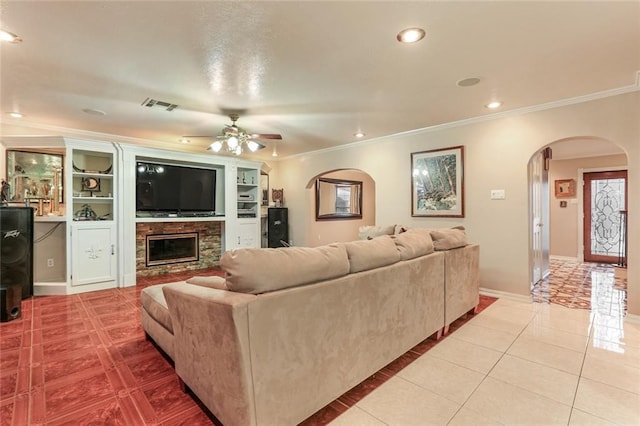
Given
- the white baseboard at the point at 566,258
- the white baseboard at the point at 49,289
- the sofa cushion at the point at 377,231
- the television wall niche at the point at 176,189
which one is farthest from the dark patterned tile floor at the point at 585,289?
the white baseboard at the point at 49,289

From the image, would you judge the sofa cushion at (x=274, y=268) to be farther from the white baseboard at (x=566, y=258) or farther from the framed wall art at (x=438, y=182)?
the white baseboard at (x=566, y=258)

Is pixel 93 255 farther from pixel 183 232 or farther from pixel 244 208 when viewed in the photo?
pixel 244 208

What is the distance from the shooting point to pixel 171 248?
5914 millimetres

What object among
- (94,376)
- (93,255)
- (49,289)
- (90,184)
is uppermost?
(90,184)

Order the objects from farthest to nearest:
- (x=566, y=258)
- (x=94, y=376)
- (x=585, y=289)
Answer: (x=566, y=258), (x=585, y=289), (x=94, y=376)

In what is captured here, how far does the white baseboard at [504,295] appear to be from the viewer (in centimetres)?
396

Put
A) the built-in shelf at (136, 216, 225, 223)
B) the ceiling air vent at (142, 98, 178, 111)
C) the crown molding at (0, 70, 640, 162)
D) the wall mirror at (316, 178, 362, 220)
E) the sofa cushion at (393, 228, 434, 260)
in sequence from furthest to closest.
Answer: the wall mirror at (316, 178, 362, 220), the built-in shelf at (136, 216, 225, 223), the ceiling air vent at (142, 98, 178, 111), the crown molding at (0, 70, 640, 162), the sofa cushion at (393, 228, 434, 260)

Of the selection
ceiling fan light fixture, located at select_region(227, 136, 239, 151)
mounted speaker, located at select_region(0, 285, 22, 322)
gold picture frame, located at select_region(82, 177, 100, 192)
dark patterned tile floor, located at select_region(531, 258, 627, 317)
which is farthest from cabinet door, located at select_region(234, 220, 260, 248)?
dark patterned tile floor, located at select_region(531, 258, 627, 317)

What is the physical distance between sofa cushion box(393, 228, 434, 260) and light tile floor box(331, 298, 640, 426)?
0.84 metres

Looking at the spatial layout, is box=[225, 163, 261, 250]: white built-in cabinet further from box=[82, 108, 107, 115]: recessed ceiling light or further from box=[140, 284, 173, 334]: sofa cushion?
box=[140, 284, 173, 334]: sofa cushion

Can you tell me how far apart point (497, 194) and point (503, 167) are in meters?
0.37

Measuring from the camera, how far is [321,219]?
7.63 m

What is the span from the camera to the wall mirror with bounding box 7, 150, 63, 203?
4.39m

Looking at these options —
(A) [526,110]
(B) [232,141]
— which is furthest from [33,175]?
(A) [526,110]
